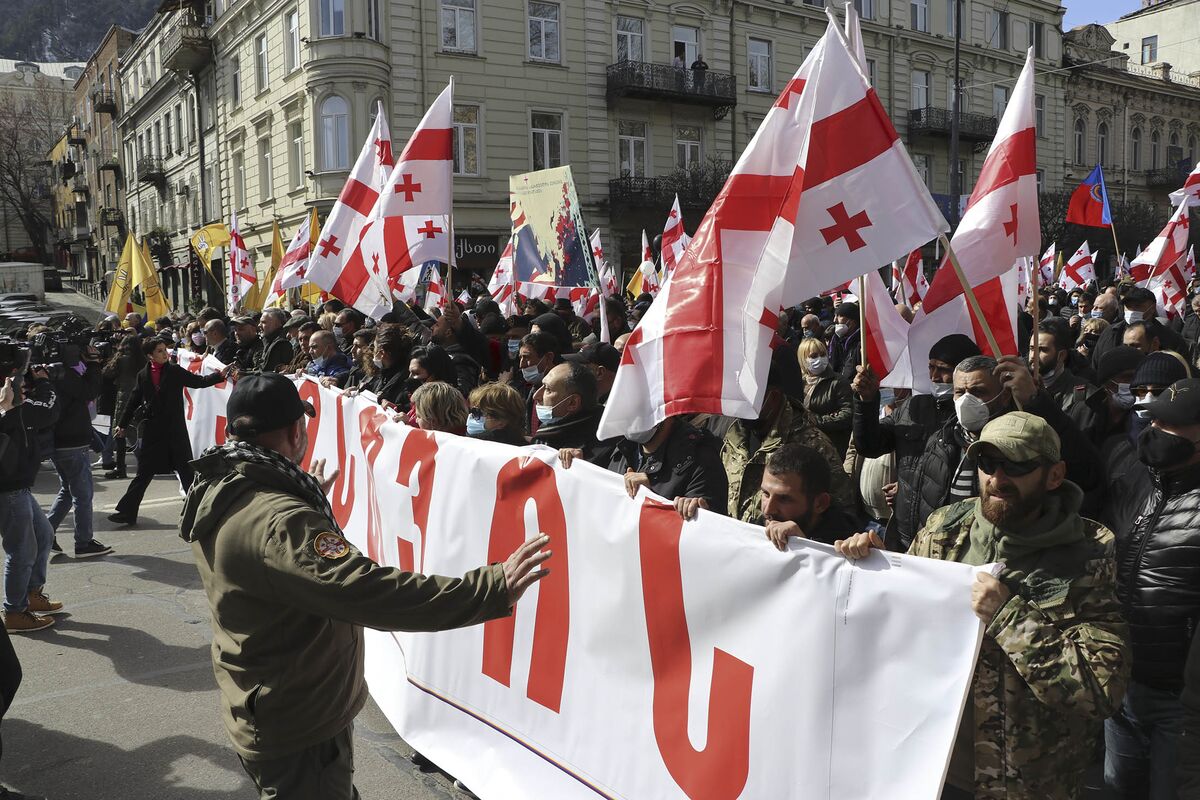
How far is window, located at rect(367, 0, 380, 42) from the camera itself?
2442 centimetres

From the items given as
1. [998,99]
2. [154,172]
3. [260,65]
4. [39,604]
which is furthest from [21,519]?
[998,99]

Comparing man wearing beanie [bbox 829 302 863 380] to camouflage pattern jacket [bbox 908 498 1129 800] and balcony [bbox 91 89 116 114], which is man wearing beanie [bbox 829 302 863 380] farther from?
balcony [bbox 91 89 116 114]

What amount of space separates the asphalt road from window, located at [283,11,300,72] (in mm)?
22098

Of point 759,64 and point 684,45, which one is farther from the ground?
point 684,45

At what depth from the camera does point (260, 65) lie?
95.0 ft

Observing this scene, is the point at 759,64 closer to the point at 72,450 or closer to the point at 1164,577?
the point at 72,450

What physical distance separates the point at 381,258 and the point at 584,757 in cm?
562

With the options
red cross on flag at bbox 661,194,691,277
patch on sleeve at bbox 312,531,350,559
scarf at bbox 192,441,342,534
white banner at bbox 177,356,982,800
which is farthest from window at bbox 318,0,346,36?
patch on sleeve at bbox 312,531,350,559

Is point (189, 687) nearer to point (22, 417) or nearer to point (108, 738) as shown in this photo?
point (108, 738)

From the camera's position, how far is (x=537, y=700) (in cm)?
Result: 349

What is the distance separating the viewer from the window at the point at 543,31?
26.3m

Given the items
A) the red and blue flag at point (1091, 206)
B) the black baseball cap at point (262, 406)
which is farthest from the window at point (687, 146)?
the black baseball cap at point (262, 406)

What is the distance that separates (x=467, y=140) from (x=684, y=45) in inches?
314

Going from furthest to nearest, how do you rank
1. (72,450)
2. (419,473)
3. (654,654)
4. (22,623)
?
(72,450) < (22,623) < (419,473) < (654,654)
